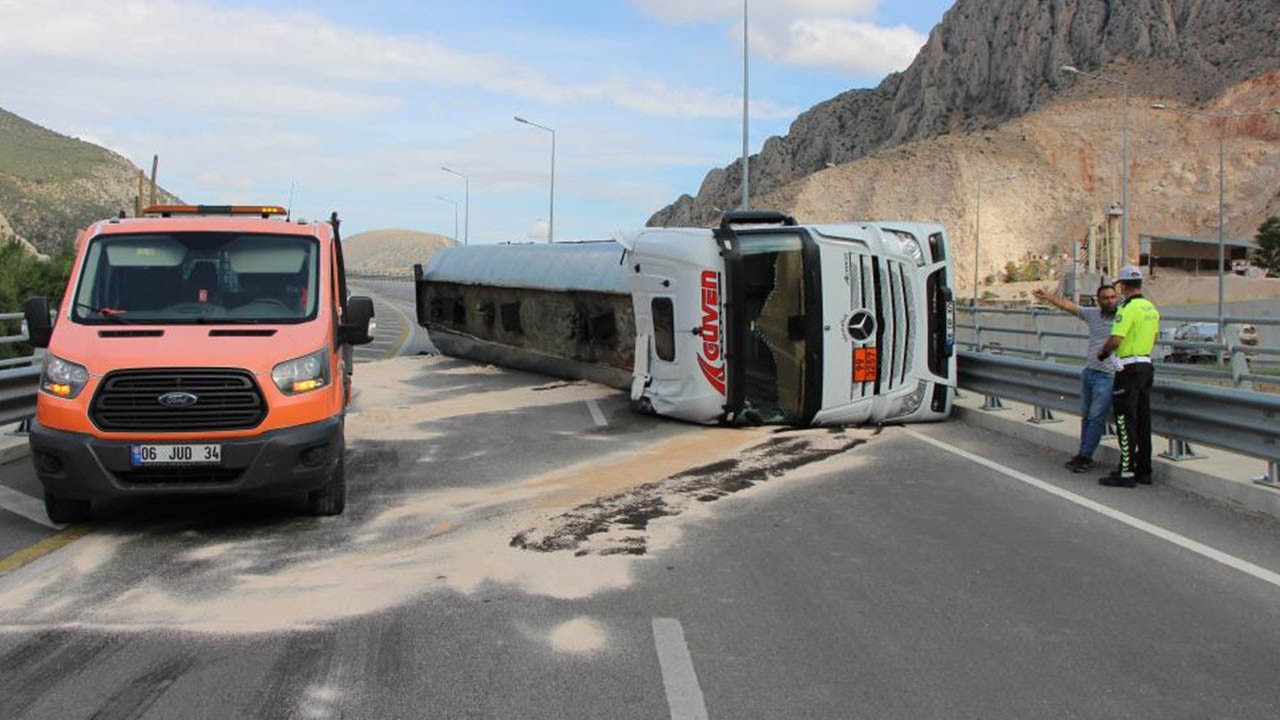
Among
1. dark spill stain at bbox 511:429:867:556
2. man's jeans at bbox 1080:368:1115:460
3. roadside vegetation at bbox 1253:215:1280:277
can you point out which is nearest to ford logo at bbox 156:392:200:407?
dark spill stain at bbox 511:429:867:556

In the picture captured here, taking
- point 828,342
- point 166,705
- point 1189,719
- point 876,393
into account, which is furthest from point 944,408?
point 166,705

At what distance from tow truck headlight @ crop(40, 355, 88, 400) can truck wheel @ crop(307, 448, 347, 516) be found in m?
1.66

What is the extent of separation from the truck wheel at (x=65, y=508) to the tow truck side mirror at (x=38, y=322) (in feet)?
3.43

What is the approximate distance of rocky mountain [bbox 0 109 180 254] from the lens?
9281 centimetres

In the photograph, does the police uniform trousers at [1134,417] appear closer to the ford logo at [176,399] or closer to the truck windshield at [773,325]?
the truck windshield at [773,325]

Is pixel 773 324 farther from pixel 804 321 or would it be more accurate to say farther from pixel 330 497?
pixel 330 497

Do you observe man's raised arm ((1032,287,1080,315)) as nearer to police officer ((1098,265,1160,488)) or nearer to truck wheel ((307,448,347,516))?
police officer ((1098,265,1160,488))

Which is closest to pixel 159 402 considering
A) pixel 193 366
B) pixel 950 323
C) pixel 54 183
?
pixel 193 366

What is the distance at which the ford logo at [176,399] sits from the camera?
683cm

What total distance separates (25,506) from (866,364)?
8.61 meters

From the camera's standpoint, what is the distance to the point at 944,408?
44.3ft

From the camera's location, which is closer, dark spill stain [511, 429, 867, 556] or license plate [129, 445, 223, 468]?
license plate [129, 445, 223, 468]

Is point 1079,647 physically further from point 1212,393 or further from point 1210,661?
point 1212,393

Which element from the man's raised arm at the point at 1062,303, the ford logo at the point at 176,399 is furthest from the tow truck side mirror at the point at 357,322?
the man's raised arm at the point at 1062,303
